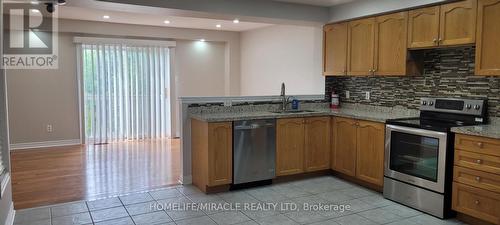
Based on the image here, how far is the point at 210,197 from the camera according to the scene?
13.2 ft

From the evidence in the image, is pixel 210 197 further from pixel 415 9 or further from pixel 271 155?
pixel 415 9

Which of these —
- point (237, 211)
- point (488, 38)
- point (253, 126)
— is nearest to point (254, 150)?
point (253, 126)

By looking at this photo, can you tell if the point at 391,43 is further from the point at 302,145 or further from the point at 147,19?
the point at 147,19

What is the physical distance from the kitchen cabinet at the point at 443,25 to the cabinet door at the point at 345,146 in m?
1.15

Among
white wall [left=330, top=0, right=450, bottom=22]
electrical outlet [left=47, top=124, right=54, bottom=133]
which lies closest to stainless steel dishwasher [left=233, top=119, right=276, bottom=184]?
white wall [left=330, top=0, right=450, bottom=22]

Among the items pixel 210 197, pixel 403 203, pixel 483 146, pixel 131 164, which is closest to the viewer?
pixel 483 146

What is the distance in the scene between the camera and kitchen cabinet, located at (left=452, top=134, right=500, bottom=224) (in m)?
3.03

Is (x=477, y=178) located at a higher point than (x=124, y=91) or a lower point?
lower

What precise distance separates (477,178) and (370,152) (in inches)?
47.0

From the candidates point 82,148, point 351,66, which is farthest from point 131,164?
point 351,66

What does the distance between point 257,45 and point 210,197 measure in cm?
421

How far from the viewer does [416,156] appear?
12.0 ft

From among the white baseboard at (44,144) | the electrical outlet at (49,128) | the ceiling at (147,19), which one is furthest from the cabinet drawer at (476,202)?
the electrical outlet at (49,128)

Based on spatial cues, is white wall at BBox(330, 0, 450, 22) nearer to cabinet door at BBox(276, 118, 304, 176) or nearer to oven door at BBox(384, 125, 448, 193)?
oven door at BBox(384, 125, 448, 193)
